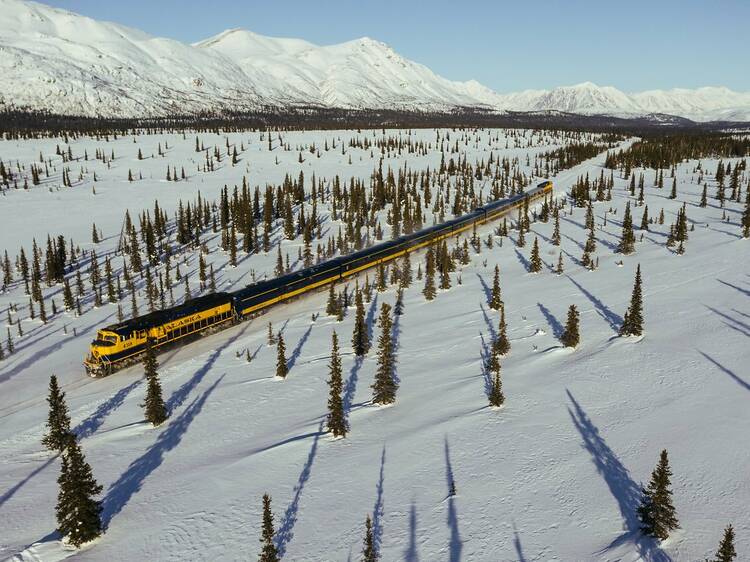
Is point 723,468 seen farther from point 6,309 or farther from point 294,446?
point 6,309

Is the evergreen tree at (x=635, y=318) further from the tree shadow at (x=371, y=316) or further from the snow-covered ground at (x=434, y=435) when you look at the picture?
the tree shadow at (x=371, y=316)

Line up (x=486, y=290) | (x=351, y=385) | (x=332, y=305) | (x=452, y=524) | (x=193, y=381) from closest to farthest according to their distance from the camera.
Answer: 1. (x=452, y=524)
2. (x=351, y=385)
3. (x=193, y=381)
4. (x=332, y=305)
5. (x=486, y=290)

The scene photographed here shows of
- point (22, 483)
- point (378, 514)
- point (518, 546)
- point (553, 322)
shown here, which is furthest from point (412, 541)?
point (553, 322)

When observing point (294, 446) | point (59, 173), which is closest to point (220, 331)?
point (294, 446)

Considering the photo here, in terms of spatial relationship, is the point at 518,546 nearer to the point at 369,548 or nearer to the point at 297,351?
the point at 369,548

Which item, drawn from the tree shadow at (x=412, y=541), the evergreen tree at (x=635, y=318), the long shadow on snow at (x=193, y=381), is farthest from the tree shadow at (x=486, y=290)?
the tree shadow at (x=412, y=541)

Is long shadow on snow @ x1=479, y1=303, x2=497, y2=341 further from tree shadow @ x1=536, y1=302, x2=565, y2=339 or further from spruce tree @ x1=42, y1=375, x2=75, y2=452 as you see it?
spruce tree @ x1=42, y1=375, x2=75, y2=452
